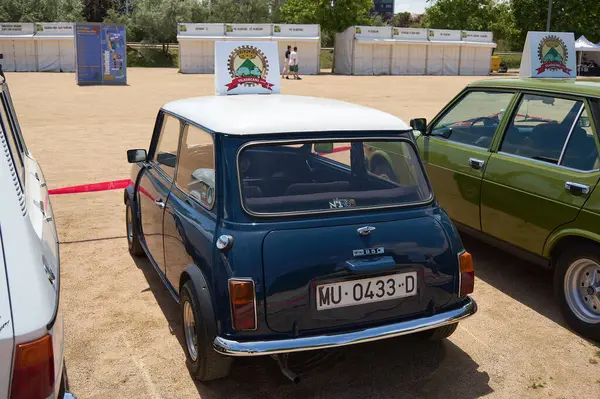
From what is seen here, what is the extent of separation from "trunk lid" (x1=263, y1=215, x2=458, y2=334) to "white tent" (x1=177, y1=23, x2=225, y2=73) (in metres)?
34.3

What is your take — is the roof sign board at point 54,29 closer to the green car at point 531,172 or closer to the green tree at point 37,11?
the green tree at point 37,11

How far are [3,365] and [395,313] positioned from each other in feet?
6.92

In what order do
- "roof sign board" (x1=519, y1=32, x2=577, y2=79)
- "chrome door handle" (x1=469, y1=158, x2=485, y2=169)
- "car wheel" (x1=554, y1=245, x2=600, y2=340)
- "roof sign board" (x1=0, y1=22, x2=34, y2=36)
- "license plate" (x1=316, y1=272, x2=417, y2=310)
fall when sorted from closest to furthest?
"license plate" (x1=316, y1=272, x2=417, y2=310)
"car wheel" (x1=554, y1=245, x2=600, y2=340)
"chrome door handle" (x1=469, y1=158, x2=485, y2=169)
"roof sign board" (x1=519, y1=32, x2=577, y2=79)
"roof sign board" (x1=0, y1=22, x2=34, y2=36)

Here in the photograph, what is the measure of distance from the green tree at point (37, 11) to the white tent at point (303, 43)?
22.6 metres

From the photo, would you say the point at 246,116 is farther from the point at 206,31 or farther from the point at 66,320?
the point at 206,31

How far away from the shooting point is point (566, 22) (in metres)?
52.3

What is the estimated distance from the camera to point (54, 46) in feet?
115

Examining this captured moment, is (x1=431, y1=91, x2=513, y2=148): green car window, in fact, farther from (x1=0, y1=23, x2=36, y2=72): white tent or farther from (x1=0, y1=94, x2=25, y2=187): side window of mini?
(x1=0, y1=23, x2=36, y2=72): white tent

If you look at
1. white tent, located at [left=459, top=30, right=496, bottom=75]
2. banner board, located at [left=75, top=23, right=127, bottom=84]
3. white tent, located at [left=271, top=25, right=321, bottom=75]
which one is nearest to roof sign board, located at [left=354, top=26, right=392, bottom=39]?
white tent, located at [left=271, top=25, right=321, bottom=75]

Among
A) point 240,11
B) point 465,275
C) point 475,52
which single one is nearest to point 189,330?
point 465,275

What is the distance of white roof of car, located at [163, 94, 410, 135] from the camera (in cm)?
349

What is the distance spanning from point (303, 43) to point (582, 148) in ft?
115

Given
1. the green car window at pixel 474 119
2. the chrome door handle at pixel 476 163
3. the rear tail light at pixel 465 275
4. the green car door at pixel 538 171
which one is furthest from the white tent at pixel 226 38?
the rear tail light at pixel 465 275

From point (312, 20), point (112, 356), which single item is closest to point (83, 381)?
point (112, 356)
